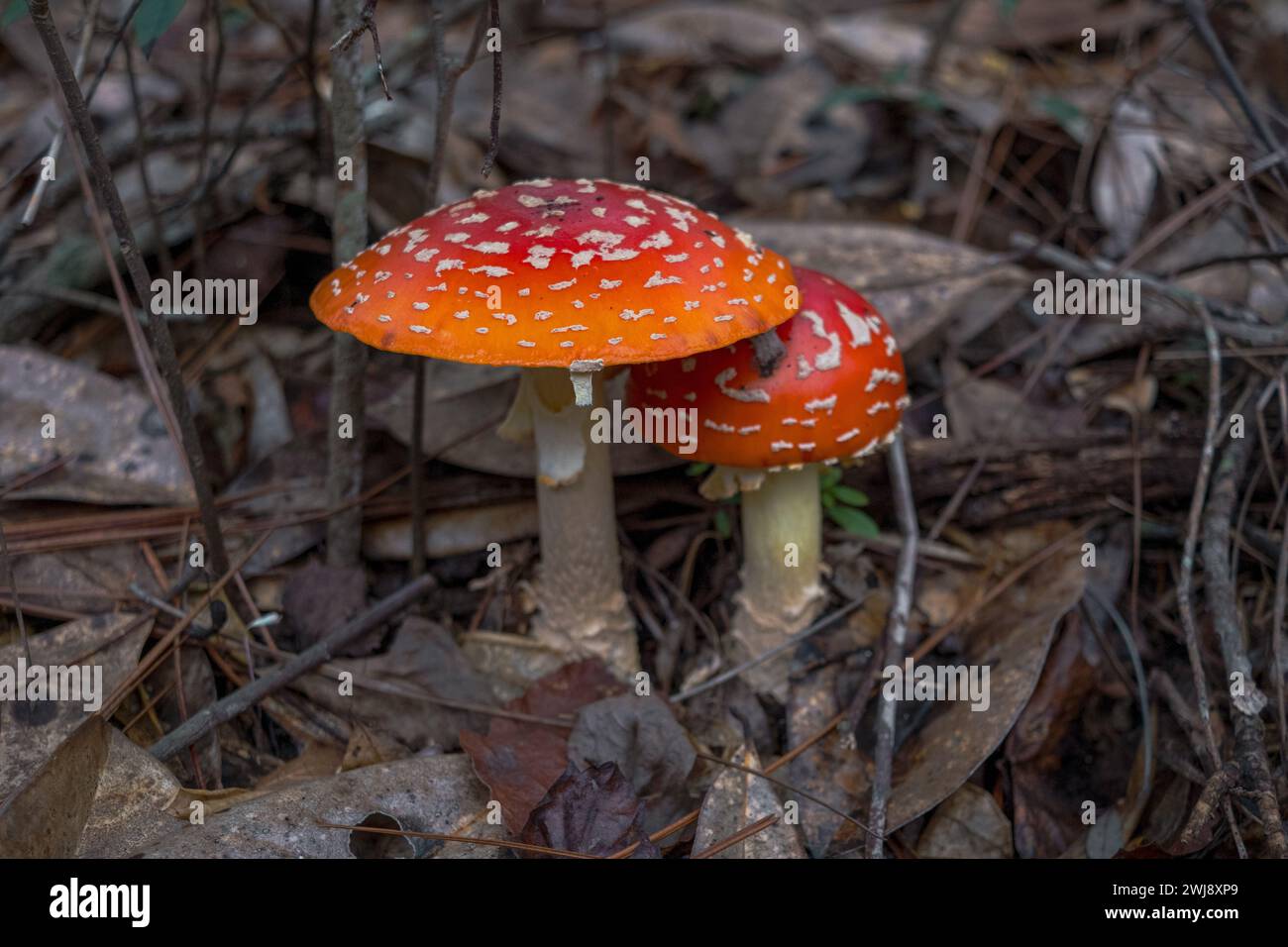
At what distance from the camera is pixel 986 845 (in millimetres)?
3027

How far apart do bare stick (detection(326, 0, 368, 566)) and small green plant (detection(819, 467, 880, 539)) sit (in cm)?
181

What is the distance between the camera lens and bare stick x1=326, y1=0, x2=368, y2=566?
323cm

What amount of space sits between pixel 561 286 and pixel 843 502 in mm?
1776

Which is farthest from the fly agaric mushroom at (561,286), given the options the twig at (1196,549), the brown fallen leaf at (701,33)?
the brown fallen leaf at (701,33)

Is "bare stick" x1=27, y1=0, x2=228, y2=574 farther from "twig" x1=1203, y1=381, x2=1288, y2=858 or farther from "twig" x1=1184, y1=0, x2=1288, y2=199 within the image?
"twig" x1=1184, y1=0, x2=1288, y2=199

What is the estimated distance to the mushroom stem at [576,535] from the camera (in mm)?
3273

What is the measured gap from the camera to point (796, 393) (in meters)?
3.00

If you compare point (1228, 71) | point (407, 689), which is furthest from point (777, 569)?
point (1228, 71)

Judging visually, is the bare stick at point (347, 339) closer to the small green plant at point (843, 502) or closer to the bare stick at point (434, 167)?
the bare stick at point (434, 167)

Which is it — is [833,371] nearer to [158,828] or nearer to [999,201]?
[158,828]

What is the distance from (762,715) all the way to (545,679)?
32.9 inches

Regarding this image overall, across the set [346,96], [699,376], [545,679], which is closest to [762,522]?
[699,376]

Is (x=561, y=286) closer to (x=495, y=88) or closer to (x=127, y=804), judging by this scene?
(x=495, y=88)

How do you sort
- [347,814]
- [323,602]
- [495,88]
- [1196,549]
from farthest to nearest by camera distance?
[1196,549], [323,602], [347,814], [495,88]
